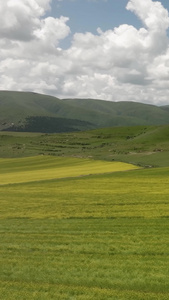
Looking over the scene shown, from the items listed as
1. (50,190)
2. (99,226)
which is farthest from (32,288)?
(50,190)

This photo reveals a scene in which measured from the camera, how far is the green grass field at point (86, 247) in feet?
47.9

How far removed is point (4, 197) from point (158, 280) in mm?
30230

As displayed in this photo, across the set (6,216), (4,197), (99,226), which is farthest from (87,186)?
(99,226)

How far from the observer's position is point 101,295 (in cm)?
1386

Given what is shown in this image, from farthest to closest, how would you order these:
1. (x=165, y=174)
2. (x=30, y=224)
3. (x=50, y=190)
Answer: (x=165, y=174) → (x=50, y=190) → (x=30, y=224)

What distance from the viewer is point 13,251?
65.6 ft

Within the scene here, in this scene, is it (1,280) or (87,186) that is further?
(87,186)

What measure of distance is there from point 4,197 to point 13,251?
73.9ft

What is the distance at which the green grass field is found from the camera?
14594mm

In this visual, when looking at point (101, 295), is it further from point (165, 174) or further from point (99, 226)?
point (165, 174)

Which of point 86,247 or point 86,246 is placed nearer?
point 86,247

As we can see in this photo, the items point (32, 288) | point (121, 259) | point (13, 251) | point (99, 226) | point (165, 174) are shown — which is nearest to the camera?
point (32, 288)

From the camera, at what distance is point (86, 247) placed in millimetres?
19922

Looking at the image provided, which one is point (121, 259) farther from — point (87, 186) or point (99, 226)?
point (87, 186)
